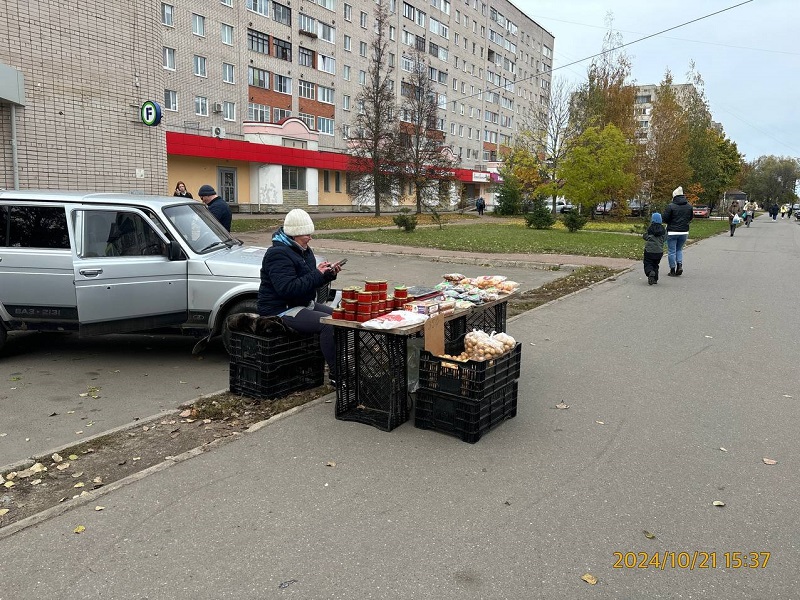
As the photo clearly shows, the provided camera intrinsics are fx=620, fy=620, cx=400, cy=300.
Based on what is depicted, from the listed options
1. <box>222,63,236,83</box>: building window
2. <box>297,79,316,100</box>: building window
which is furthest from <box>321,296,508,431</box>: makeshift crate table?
<box>297,79,316,100</box>: building window

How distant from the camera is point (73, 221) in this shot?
7.06m

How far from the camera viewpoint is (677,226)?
608 inches

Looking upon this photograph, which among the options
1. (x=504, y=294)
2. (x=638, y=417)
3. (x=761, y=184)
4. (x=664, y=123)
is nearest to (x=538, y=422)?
(x=638, y=417)

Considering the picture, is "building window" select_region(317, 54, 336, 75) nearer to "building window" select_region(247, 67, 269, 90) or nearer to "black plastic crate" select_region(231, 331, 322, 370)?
"building window" select_region(247, 67, 269, 90)

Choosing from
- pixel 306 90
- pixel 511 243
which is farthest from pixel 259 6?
pixel 511 243

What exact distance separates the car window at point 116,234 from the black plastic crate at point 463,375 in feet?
12.7

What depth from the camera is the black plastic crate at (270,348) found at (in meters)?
5.54

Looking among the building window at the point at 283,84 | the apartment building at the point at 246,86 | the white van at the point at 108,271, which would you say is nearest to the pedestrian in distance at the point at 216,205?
the white van at the point at 108,271

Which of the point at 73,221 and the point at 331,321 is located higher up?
the point at 73,221

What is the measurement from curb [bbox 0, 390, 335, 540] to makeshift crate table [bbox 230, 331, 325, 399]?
0.31 meters

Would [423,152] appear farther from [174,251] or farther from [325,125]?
[174,251]

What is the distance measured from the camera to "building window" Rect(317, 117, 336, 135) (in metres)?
53.2

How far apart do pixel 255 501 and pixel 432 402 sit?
1.64 meters

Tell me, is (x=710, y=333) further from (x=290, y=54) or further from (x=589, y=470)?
(x=290, y=54)
